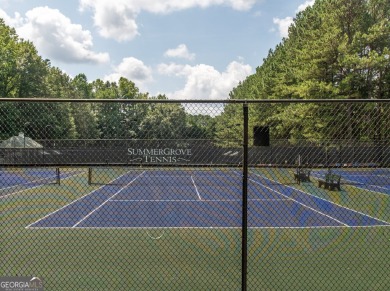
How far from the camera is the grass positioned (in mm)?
6711

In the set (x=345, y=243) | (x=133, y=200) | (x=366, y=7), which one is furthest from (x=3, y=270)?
(x=366, y=7)

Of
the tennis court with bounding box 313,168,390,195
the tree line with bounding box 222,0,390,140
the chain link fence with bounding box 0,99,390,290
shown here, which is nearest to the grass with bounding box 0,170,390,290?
the chain link fence with bounding box 0,99,390,290

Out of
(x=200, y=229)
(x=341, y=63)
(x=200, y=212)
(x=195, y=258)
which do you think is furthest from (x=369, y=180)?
(x=195, y=258)

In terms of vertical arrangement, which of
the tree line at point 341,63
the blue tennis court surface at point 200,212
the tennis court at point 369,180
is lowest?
the blue tennis court surface at point 200,212

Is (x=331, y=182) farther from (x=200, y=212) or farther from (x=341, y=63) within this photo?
(x=341, y=63)

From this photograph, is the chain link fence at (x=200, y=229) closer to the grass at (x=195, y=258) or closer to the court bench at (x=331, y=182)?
the grass at (x=195, y=258)

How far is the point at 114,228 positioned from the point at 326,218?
23.7 feet

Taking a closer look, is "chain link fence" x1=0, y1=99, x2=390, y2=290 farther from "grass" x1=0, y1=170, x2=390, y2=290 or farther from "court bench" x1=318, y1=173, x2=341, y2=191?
"court bench" x1=318, y1=173, x2=341, y2=191

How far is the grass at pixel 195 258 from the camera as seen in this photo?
6711mm

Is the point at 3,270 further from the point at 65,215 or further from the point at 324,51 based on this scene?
the point at 324,51

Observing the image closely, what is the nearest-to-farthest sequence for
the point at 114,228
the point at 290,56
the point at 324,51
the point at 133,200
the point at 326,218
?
the point at 114,228, the point at 326,218, the point at 133,200, the point at 324,51, the point at 290,56

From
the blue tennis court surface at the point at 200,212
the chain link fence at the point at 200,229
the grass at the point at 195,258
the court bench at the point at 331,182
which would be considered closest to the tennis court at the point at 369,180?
the court bench at the point at 331,182

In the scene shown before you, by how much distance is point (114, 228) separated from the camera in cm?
1150

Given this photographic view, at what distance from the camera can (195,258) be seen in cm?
830
